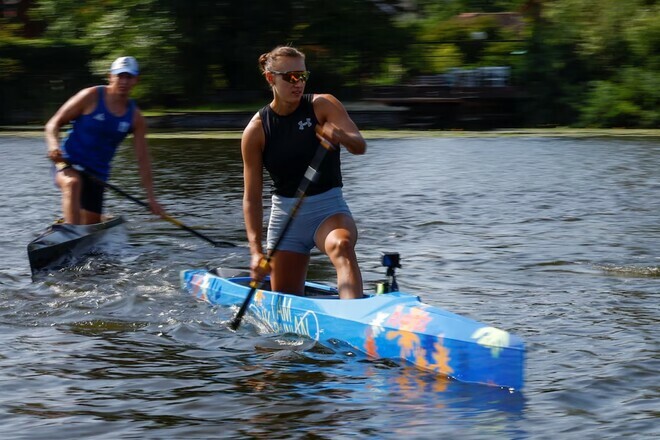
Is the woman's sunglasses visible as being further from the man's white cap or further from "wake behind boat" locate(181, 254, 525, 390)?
the man's white cap

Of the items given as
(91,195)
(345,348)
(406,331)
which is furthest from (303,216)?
(91,195)

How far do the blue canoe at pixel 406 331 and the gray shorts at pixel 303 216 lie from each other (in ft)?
1.22

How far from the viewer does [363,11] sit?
38938mm

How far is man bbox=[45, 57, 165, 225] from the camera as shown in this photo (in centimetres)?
1060

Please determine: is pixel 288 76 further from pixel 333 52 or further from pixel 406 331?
pixel 333 52

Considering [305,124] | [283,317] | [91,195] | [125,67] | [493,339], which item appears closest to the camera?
[493,339]

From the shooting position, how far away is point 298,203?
7.81 meters

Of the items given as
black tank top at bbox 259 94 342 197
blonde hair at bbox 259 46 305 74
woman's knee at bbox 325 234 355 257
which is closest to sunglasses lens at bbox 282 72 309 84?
blonde hair at bbox 259 46 305 74

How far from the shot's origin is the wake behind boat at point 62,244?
10.6 m

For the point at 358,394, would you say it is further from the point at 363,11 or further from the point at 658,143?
the point at 363,11

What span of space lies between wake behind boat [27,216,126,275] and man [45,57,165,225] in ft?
0.50

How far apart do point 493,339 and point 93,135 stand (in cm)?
539

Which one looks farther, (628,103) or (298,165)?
(628,103)

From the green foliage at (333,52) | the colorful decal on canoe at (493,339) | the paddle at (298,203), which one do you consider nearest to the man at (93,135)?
the paddle at (298,203)
